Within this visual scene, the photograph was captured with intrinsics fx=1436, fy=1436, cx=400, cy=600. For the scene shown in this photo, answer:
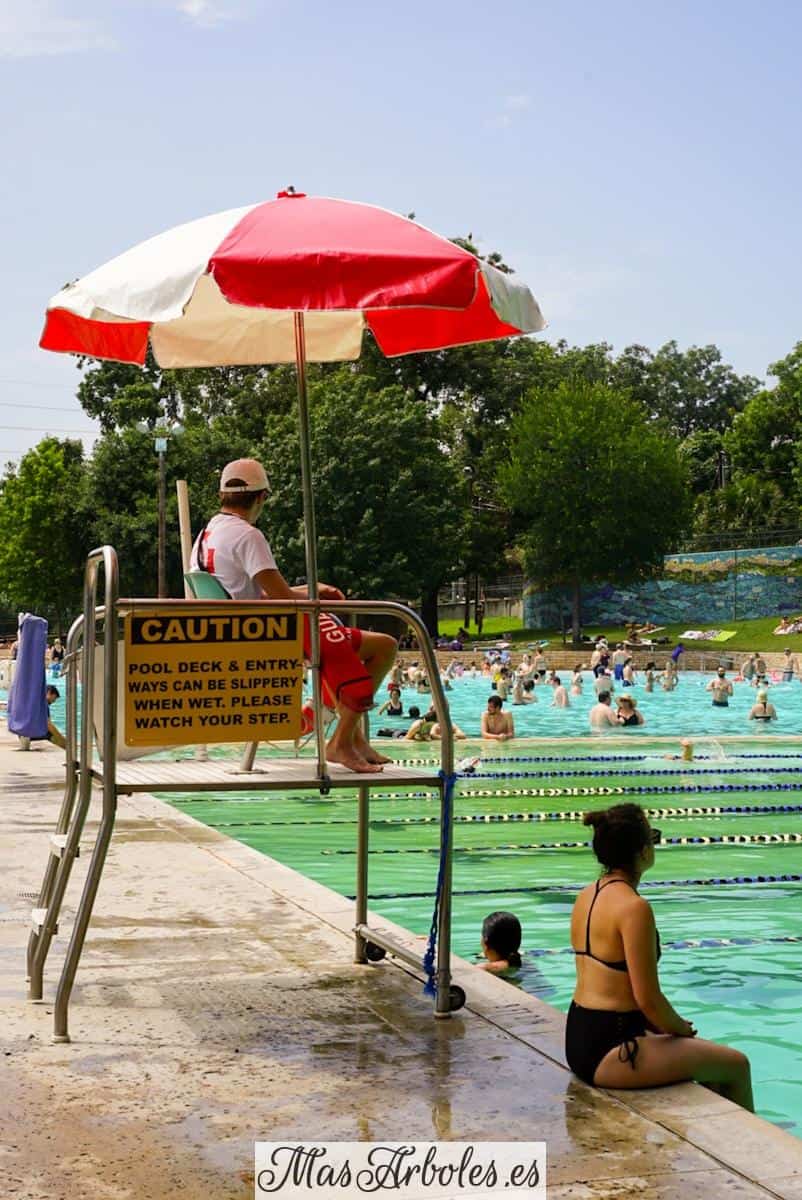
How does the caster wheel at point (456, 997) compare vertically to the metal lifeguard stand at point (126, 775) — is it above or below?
below

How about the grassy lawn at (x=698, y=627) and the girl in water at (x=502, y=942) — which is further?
the grassy lawn at (x=698, y=627)

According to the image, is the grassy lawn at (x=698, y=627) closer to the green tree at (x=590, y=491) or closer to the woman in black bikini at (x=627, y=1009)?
the green tree at (x=590, y=491)

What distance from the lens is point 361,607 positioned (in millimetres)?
5145

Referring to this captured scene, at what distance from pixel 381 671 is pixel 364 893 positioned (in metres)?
1.13

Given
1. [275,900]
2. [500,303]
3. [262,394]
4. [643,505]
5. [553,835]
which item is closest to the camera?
[500,303]

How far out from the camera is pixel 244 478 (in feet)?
18.1

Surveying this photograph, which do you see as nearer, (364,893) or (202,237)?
(202,237)

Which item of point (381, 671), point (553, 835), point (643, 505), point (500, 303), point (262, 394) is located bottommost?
point (553, 835)

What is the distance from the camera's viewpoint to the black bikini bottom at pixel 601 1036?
14.3ft

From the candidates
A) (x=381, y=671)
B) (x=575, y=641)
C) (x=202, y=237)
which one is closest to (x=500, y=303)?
(x=202, y=237)

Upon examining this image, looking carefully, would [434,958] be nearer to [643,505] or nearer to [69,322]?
[69,322]

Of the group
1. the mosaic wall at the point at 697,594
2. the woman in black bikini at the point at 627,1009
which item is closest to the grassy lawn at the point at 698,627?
the mosaic wall at the point at 697,594

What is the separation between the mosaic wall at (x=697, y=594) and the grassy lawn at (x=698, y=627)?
0.82 metres

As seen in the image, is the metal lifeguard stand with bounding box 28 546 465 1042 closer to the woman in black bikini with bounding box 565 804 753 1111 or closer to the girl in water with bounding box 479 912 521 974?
the woman in black bikini with bounding box 565 804 753 1111
